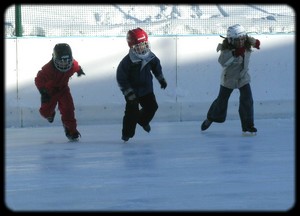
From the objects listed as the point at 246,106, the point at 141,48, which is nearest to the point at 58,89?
the point at 141,48

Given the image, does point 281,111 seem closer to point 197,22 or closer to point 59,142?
point 197,22

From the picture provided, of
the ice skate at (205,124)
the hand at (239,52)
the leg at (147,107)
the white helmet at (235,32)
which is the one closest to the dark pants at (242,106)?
the ice skate at (205,124)

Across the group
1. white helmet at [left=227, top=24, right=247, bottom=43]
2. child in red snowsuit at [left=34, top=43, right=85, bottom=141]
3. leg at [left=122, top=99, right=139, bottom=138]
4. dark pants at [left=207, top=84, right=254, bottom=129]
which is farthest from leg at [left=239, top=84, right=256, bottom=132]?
child in red snowsuit at [left=34, top=43, right=85, bottom=141]

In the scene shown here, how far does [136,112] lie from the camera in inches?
368

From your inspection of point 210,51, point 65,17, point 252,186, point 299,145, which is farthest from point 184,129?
point 252,186

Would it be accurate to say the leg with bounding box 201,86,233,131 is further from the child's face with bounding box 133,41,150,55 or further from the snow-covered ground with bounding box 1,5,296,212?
the child's face with bounding box 133,41,150,55

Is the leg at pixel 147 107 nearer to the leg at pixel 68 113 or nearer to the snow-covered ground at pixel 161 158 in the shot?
the snow-covered ground at pixel 161 158

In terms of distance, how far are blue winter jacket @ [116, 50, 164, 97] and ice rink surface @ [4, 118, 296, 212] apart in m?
0.56

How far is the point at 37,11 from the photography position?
37.6ft

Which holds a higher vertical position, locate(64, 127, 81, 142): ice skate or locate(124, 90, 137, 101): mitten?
locate(124, 90, 137, 101): mitten

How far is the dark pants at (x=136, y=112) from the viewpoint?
30.6ft

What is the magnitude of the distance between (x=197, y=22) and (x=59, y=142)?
3.02 meters

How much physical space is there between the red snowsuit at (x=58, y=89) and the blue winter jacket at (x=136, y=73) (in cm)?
62

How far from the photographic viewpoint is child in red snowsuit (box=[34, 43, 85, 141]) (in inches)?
367
